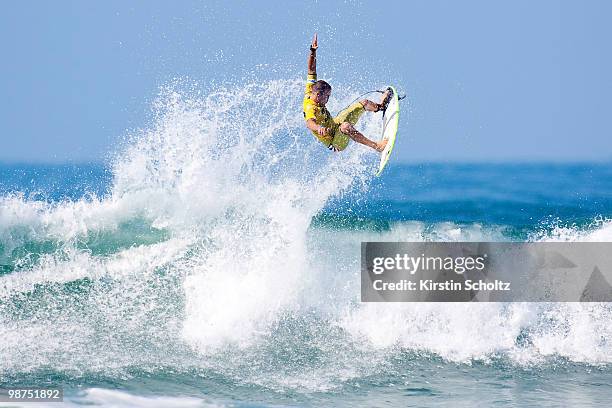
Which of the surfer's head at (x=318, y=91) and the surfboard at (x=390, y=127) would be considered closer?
the surfer's head at (x=318, y=91)

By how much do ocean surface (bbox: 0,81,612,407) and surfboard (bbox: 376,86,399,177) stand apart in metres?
1.17

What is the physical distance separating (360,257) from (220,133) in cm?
263

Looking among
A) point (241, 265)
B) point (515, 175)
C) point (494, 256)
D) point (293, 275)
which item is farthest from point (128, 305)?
point (515, 175)

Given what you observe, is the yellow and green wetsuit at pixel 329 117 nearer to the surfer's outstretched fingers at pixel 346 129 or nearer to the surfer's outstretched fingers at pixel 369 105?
the surfer's outstretched fingers at pixel 369 105

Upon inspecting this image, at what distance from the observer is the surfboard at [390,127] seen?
8.29m

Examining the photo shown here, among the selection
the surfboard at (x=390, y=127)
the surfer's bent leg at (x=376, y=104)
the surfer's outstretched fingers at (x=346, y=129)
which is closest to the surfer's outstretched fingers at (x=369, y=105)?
the surfer's bent leg at (x=376, y=104)

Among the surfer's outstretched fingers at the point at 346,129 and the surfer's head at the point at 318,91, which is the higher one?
the surfer's head at the point at 318,91

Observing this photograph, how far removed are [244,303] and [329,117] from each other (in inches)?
88.8

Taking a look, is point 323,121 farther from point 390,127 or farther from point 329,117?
point 390,127

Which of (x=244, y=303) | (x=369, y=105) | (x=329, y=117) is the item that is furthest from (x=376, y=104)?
(x=244, y=303)

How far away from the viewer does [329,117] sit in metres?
8.36

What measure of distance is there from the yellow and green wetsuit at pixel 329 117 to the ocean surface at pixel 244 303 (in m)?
1.47

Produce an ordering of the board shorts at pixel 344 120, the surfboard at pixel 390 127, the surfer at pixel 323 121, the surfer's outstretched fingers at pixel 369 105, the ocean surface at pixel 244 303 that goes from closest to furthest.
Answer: the ocean surface at pixel 244 303, the surfer at pixel 323 121, the surfboard at pixel 390 127, the board shorts at pixel 344 120, the surfer's outstretched fingers at pixel 369 105

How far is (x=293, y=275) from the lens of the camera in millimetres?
9625
